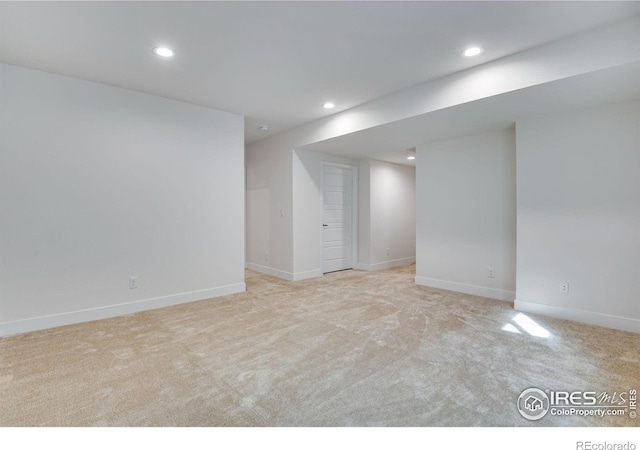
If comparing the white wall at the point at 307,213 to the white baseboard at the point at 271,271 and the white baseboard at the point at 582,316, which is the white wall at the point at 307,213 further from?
the white baseboard at the point at 582,316

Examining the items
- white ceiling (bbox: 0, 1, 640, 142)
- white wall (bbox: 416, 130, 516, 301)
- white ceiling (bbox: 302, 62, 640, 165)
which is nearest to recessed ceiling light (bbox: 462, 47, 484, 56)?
white ceiling (bbox: 0, 1, 640, 142)

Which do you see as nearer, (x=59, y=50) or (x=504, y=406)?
(x=504, y=406)

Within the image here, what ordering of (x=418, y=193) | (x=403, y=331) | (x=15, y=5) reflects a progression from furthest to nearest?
(x=418, y=193) → (x=403, y=331) → (x=15, y=5)

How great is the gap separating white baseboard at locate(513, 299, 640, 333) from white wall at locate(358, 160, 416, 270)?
2.89 metres

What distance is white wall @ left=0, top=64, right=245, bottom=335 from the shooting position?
2910 millimetres

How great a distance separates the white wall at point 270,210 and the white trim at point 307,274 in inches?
Result: 4.1

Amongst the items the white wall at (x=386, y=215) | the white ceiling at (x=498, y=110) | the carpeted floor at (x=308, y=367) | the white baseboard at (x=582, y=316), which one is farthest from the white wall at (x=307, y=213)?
the white baseboard at (x=582, y=316)

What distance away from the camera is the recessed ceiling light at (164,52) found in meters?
2.62

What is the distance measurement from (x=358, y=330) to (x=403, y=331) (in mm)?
432

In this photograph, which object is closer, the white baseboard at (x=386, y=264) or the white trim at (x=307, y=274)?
the white trim at (x=307, y=274)

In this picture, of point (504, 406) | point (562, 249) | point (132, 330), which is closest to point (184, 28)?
point (132, 330)

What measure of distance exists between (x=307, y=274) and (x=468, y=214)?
2.75m

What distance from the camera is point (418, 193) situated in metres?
4.92

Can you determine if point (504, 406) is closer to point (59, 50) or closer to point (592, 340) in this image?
point (592, 340)
